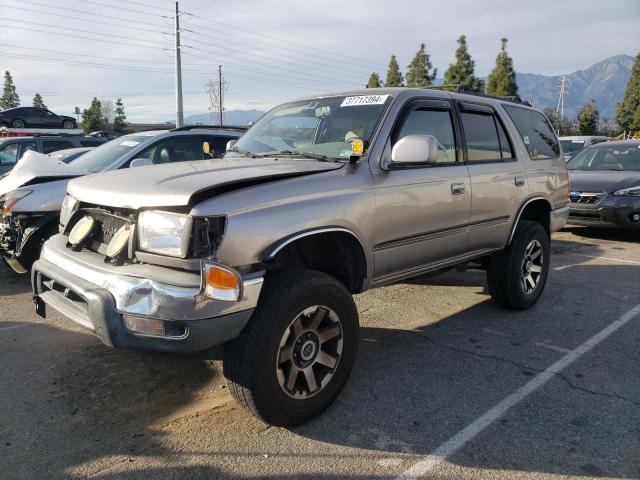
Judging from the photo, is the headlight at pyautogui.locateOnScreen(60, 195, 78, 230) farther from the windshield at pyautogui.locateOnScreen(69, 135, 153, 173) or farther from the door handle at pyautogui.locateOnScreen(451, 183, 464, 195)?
the windshield at pyautogui.locateOnScreen(69, 135, 153, 173)

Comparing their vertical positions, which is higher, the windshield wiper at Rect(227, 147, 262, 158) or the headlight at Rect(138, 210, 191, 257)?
the windshield wiper at Rect(227, 147, 262, 158)

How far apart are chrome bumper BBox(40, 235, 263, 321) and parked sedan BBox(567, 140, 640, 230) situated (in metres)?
7.82

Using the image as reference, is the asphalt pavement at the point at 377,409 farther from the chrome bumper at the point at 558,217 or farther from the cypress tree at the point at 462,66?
the cypress tree at the point at 462,66

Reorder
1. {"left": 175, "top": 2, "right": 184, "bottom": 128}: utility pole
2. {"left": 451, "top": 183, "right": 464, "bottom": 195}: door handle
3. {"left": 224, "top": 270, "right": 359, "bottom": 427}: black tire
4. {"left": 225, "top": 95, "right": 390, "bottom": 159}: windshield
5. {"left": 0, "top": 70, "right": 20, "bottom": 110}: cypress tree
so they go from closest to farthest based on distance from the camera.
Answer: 1. {"left": 224, "top": 270, "right": 359, "bottom": 427}: black tire
2. {"left": 225, "top": 95, "right": 390, "bottom": 159}: windshield
3. {"left": 451, "top": 183, "right": 464, "bottom": 195}: door handle
4. {"left": 175, "top": 2, "right": 184, "bottom": 128}: utility pole
5. {"left": 0, "top": 70, "right": 20, "bottom": 110}: cypress tree

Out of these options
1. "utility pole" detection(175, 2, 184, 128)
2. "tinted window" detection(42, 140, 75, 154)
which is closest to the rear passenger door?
"tinted window" detection(42, 140, 75, 154)

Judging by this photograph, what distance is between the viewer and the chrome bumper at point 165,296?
2502 millimetres

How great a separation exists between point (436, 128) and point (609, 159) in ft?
25.0

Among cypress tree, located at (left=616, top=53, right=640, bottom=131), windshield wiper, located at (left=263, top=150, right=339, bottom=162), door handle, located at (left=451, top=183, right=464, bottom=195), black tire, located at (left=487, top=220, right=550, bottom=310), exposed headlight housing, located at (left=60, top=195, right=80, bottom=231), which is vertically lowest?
black tire, located at (left=487, top=220, right=550, bottom=310)

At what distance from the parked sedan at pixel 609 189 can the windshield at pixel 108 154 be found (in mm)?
7080

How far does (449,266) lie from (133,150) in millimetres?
4308

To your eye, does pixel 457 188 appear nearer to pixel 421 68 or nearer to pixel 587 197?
pixel 587 197

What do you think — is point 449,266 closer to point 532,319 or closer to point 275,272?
point 532,319

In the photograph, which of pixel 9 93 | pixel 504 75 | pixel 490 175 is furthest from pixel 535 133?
pixel 9 93

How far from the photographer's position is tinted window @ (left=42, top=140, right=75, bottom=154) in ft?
36.7
